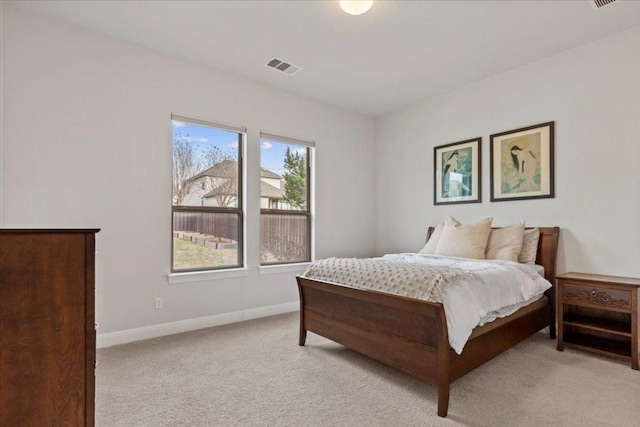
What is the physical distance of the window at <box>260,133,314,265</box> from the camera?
4.07 meters

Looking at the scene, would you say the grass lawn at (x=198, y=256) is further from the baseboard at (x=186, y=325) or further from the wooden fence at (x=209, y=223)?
the baseboard at (x=186, y=325)

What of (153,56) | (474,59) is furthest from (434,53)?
(153,56)

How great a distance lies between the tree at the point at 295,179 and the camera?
170 inches

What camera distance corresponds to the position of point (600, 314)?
9.75 ft

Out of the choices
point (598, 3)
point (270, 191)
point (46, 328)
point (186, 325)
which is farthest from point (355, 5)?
point (186, 325)

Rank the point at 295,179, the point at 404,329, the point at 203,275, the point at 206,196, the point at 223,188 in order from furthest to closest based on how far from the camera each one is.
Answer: the point at 295,179, the point at 223,188, the point at 206,196, the point at 203,275, the point at 404,329

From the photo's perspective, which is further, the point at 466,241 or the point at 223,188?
the point at 223,188

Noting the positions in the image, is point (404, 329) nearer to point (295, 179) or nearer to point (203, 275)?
point (203, 275)

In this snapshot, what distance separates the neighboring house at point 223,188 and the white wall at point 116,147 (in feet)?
0.59

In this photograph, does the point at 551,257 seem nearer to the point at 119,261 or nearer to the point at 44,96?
the point at 119,261

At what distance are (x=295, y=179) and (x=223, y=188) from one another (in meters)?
1.01

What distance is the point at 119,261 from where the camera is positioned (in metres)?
3.02

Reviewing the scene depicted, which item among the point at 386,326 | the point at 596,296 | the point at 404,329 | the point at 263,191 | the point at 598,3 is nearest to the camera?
the point at 404,329

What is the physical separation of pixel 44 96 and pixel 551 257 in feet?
15.7
